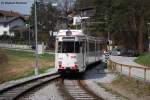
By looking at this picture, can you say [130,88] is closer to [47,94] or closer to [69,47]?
[47,94]

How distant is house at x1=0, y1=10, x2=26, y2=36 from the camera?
169375 millimetres

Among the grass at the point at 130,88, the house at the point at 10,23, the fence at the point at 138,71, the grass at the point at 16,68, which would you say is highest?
the house at the point at 10,23

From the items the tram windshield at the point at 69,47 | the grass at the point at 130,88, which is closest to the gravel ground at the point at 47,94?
the grass at the point at 130,88

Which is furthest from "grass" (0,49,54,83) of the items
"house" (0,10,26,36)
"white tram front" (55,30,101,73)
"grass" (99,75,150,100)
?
"house" (0,10,26,36)

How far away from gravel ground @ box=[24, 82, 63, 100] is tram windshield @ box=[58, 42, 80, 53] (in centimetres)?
576

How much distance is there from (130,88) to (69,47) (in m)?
7.29

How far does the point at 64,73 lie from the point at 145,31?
73272 millimetres

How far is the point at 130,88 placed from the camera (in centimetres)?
2664

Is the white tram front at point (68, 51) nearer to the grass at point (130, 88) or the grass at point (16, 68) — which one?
the grass at point (130, 88)

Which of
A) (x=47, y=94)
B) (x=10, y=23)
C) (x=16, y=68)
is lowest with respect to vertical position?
(x=16, y=68)

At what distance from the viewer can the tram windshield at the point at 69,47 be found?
32.6m

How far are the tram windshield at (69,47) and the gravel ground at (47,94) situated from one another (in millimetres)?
5755

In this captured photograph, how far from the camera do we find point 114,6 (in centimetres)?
11012

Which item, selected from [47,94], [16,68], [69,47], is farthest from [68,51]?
[16,68]
